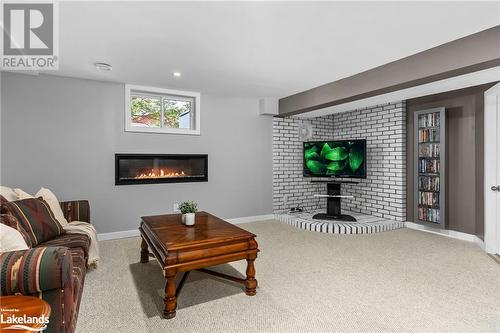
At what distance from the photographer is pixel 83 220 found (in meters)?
3.18

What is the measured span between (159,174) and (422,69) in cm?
387

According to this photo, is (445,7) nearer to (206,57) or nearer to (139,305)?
(206,57)

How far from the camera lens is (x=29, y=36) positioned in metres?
2.56

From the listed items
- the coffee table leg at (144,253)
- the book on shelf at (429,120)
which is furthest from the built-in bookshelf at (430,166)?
the coffee table leg at (144,253)

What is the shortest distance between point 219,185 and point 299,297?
292cm

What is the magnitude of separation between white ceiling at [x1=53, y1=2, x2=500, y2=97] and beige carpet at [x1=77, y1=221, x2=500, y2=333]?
2.31m

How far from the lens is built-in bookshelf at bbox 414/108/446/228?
163 inches

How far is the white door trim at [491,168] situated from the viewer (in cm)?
331

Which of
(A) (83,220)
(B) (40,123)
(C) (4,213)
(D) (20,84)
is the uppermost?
(D) (20,84)

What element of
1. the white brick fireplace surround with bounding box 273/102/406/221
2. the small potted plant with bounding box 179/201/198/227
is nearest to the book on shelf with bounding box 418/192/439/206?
the white brick fireplace surround with bounding box 273/102/406/221

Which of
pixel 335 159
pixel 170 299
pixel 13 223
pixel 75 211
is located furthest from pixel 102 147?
pixel 335 159

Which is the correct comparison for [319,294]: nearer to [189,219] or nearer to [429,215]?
[189,219]

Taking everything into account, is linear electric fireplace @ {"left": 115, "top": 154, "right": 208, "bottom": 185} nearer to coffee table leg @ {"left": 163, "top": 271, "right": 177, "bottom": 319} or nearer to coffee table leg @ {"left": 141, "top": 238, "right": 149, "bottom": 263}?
coffee table leg @ {"left": 141, "top": 238, "right": 149, "bottom": 263}

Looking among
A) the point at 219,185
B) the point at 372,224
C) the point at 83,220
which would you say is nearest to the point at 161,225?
the point at 83,220
